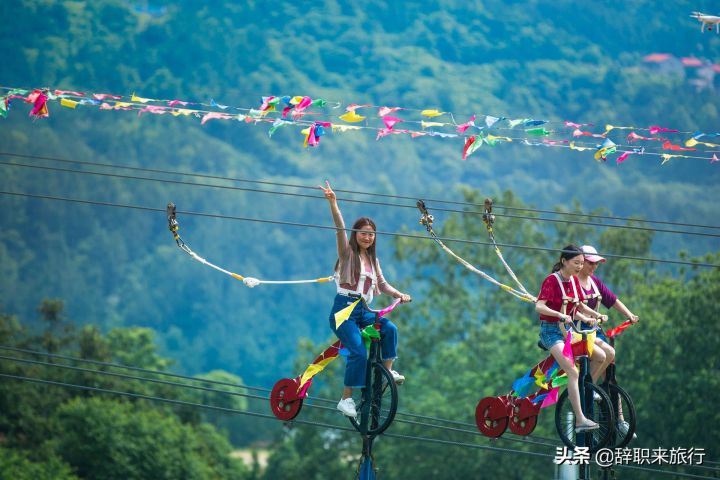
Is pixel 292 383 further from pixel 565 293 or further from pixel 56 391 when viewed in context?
pixel 56 391

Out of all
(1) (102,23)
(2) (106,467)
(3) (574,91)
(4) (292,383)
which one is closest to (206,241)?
(1) (102,23)

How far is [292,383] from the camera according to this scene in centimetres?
1301

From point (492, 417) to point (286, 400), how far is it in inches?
83.3

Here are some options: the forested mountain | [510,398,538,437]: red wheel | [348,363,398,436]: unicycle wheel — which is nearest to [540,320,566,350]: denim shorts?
[510,398,538,437]: red wheel

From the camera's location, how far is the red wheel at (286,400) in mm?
12992

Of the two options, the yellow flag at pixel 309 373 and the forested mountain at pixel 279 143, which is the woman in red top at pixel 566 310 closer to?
the yellow flag at pixel 309 373

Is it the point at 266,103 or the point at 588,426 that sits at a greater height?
the point at 266,103

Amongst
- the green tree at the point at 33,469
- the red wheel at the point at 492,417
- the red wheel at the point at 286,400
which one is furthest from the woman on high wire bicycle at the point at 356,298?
the green tree at the point at 33,469

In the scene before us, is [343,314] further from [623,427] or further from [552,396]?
[623,427]

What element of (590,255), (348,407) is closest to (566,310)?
(590,255)

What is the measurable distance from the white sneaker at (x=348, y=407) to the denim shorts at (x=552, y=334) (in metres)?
1.96

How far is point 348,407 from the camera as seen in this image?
12438mm

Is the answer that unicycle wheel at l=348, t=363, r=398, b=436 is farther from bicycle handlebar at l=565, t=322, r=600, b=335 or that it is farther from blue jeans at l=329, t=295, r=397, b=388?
bicycle handlebar at l=565, t=322, r=600, b=335

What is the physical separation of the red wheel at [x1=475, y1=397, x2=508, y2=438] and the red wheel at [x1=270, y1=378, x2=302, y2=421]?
6.09ft
